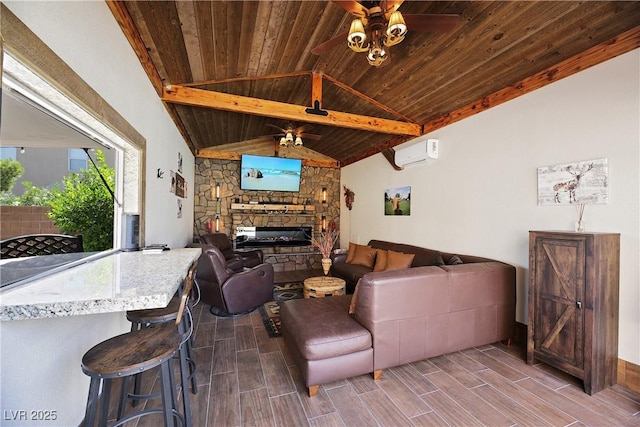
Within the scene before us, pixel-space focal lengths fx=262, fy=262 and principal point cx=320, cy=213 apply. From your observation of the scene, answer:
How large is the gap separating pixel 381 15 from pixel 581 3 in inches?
56.2

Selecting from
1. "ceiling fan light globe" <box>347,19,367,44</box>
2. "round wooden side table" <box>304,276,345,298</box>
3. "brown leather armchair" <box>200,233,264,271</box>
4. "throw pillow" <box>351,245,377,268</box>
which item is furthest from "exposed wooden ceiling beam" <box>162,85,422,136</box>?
"brown leather armchair" <box>200,233,264,271</box>

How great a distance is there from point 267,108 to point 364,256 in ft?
9.45

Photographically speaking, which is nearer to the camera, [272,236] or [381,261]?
[381,261]

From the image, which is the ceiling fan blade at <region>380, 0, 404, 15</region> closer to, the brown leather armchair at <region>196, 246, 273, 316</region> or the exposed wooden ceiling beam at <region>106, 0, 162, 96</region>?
the exposed wooden ceiling beam at <region>106, 0, 162, 96</region>

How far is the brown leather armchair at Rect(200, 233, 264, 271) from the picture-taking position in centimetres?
476

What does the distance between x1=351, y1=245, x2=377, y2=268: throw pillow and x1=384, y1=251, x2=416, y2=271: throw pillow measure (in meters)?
0.52

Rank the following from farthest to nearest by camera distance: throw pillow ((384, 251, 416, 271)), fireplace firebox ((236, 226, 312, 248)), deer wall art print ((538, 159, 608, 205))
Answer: fireplace firebox ((236, 226, 312, 248)) < throw pillow ((384, 251, 416, 271)) < deer wall art print ((538, 159, 608, 205))

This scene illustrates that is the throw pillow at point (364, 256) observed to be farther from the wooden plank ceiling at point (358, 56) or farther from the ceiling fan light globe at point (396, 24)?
the ceiling fan light globe at point (396, 24)

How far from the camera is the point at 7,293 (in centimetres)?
95

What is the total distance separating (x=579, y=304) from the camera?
6.62ft

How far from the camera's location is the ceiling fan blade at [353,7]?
1740 millimetres

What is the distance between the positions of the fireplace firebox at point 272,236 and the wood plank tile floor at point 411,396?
367 centimetres

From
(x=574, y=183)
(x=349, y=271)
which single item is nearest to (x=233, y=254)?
(x=349, y=271)

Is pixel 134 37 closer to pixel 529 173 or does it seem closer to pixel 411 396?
pixel 411 396
